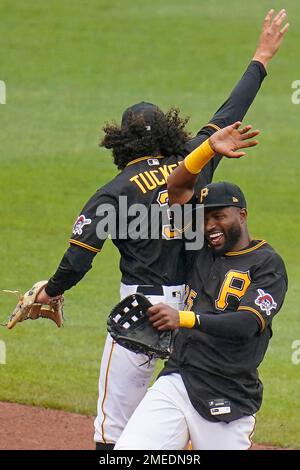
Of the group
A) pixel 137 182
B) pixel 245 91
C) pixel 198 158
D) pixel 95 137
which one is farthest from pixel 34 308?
pixel 95 137

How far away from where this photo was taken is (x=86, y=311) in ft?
32.8

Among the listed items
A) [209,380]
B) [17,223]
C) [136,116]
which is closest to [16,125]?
[17,223]

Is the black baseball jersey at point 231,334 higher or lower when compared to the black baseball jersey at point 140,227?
lower

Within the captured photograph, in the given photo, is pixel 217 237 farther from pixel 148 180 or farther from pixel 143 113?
pixel 143 113

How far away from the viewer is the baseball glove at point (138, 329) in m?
5.16

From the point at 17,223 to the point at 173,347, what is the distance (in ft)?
25.4

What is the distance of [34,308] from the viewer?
6.16 m

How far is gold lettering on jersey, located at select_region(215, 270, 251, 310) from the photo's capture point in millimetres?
5223

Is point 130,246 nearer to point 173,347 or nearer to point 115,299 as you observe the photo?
point 173,347

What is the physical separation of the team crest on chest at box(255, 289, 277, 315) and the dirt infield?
232 cm

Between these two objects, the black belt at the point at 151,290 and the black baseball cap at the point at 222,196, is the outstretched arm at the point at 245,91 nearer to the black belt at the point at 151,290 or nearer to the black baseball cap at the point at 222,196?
the black baseball cap at the point at 222,196

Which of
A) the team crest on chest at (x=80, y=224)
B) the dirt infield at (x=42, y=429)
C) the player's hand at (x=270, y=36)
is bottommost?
the dirt infield at (x=42, y=429)

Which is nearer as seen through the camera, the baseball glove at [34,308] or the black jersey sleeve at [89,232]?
the black jersey sleeve at [89,232]

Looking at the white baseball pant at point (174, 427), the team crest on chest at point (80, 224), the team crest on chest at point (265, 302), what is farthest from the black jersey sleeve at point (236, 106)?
the white baseball pant at point (174, 427)
